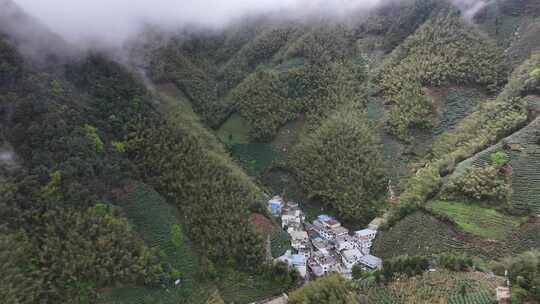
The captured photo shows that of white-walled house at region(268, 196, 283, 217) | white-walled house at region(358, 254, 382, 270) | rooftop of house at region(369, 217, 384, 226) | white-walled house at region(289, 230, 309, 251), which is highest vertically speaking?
white-walled house at region(268, 196, 283, 217)

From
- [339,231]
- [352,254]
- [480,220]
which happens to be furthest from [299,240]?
[480,220]

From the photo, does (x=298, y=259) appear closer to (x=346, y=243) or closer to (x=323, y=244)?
(x=323, y=244)

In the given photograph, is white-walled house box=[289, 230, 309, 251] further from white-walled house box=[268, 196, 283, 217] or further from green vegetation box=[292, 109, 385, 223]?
green vegetation box=[292, 109, 385, 223]

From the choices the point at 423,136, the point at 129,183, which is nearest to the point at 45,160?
the point at 129,183

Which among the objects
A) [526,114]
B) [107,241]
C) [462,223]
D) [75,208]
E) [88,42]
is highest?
[88,42]

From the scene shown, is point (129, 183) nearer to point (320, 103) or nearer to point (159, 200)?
point (159, 200)

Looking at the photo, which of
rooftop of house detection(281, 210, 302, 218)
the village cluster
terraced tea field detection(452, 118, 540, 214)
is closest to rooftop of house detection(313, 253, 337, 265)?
the village cluster
